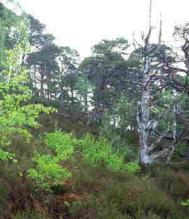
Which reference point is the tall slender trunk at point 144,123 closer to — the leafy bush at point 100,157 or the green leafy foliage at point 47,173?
the leafy bush at point 100,157

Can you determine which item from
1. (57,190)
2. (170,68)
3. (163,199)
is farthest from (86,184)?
(170,68)

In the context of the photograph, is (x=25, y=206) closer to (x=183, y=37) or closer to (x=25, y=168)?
(x=25, y=168)

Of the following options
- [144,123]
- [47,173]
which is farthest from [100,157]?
[47,173]

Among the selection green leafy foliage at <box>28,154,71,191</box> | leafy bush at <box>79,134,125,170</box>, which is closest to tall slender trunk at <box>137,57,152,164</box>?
leafy bush at <box>79,134,125,170</box>

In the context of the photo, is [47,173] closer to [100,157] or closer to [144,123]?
[100,157]

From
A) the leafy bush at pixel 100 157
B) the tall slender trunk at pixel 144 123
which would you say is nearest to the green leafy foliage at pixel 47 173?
the leafy bush at pixel 100 157

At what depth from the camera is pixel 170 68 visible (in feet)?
58.0

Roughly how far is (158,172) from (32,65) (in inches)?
1714

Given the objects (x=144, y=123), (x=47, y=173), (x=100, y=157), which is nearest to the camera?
(x=47, y=173)

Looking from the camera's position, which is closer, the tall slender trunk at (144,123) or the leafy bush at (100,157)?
the leafy bush at (100,157)

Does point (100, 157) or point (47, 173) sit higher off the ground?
point (47, 173)

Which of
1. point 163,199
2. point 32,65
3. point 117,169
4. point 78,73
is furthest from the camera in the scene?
point 32,65

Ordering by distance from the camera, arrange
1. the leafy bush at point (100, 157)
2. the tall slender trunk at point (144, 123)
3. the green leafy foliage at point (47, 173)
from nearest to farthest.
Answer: the green leafy foliage at point (47, 173), the leafy bush at point (100, 157), the tall slender trunk at point (144, 123)

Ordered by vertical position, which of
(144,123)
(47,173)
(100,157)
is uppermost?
(144,123)
